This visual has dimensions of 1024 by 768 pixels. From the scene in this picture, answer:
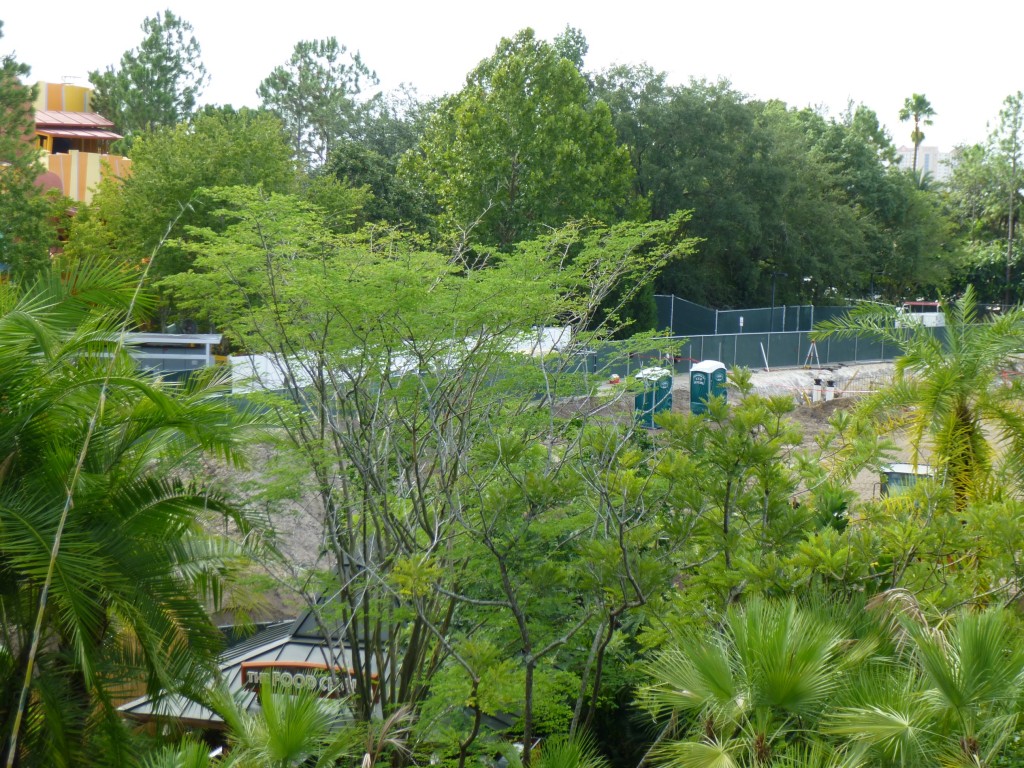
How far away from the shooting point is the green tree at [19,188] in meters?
25.4

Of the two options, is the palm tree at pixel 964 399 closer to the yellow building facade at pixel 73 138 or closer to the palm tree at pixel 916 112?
the yellow building facade at pixel 73 138

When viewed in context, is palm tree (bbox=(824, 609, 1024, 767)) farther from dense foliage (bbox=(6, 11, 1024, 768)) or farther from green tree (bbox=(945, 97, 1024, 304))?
green tree (bbox=(945, 97, 1024, 304))

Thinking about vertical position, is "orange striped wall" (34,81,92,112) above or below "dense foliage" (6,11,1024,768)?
above

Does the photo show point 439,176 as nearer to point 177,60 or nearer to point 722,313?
point 722,313

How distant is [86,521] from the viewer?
7.61m

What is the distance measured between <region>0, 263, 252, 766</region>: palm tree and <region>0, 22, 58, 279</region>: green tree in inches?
739

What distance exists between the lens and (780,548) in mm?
6656

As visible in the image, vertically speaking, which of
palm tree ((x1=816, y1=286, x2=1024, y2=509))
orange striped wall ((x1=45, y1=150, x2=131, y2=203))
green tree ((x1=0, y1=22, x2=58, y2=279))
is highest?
orange striped wall ((x1=45, y1=150, x2=131, y2=203))

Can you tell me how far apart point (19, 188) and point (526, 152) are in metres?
15.2

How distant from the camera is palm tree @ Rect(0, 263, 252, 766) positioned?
710 cm

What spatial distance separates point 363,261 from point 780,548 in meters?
4.96

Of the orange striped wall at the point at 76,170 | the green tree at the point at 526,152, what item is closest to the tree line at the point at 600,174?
the green tree at the point at 526,152

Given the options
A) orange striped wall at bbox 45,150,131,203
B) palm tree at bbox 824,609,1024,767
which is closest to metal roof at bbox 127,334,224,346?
palm tree at bbox 824,609,1024,767

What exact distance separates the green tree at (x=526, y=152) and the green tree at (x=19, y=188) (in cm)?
1191
